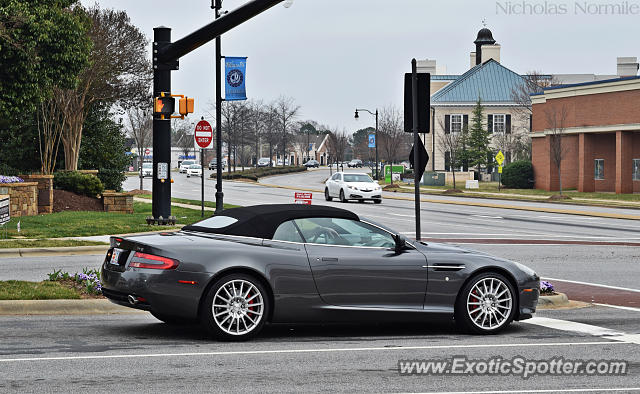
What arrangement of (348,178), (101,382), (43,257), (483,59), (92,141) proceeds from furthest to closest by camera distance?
(483,59) → (348,178) → (92,141) → (43,257) → (101,382)

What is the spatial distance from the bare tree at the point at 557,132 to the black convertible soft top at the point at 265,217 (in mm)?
47926

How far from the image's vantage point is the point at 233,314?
28.2 ft

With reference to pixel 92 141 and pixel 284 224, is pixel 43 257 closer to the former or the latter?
pixel 284 224

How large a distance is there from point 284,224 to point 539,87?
78.5 m

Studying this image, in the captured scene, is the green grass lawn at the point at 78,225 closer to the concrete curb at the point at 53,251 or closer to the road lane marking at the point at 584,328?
the concrete curb at the point at 53,251

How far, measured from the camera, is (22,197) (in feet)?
85.0

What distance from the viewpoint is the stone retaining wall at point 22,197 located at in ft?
82.7

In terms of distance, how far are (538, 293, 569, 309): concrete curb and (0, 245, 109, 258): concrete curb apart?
10.3m

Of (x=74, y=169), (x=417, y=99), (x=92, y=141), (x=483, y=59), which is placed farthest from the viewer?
(x=483, y=59)

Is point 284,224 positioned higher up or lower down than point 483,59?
lower down

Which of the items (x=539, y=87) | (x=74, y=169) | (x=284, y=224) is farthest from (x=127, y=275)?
(x=539, y=87)

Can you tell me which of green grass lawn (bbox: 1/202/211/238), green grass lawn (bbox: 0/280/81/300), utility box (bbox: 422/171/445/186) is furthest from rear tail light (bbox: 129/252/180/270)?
utility box (bbox: 422/171/445/186)

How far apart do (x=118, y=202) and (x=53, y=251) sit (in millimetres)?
11563

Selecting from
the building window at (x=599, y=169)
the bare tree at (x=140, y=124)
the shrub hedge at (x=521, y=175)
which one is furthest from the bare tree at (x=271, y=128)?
the building window at (x=599, y=169)
